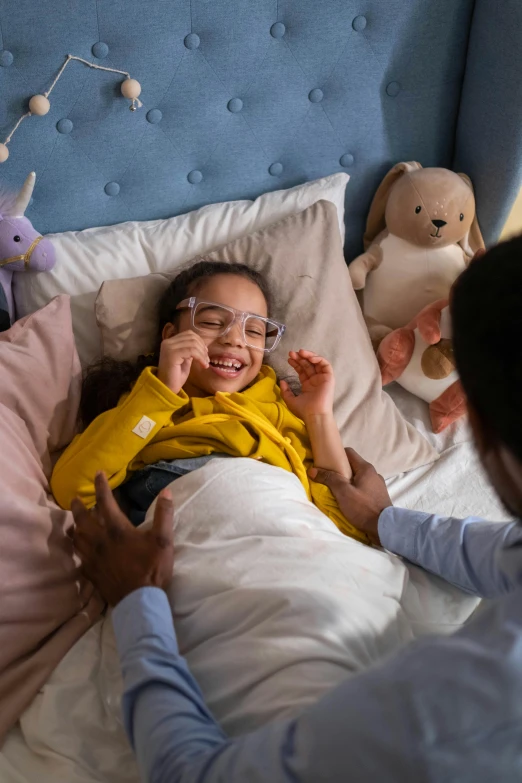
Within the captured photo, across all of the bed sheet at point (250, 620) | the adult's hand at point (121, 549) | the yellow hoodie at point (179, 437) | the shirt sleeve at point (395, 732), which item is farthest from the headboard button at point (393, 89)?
the shirt sleeve at point (395, 732)

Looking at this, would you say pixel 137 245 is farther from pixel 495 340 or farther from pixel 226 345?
pixel 495 340

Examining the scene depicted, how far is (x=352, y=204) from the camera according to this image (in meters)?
1.91

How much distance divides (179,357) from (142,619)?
0.53m

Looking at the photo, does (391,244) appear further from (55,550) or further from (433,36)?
(55,550)

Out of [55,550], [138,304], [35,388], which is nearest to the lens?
[55,550]

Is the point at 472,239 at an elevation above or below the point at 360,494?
above

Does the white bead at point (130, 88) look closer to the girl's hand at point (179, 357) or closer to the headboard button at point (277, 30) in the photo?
the headboard button at point (277, 30)

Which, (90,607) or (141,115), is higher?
(141,115)

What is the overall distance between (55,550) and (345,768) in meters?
0.64

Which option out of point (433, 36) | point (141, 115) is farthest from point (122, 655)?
point (433, 36)

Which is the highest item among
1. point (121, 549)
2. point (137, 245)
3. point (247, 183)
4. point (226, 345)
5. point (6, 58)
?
point (6, 58)

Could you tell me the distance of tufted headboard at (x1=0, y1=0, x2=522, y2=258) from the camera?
144cm

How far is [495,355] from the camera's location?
562 mm

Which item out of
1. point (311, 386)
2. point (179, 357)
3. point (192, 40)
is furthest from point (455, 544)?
point (192, 40)
